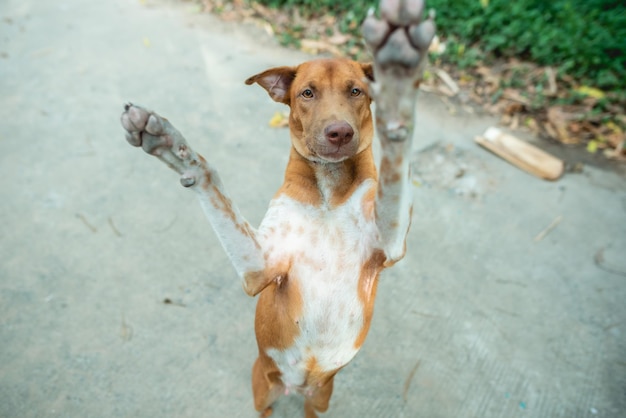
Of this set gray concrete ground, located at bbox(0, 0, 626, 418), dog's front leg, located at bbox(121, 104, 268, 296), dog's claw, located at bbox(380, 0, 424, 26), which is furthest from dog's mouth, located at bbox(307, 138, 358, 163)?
gray concrete ground, located at bbox(0, 0, 626, 418)

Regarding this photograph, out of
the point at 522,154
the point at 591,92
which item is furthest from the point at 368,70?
the point at 591,92

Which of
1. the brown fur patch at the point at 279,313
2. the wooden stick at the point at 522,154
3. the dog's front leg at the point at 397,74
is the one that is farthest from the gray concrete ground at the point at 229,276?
the dog's front leg at the point at 397,74

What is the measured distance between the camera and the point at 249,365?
288 centimetres

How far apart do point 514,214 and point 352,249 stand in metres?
2.37

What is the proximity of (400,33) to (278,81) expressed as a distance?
1.06 metres

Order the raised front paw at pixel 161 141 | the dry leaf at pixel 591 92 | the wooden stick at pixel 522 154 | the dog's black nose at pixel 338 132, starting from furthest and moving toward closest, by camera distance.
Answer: the dry leaf at pixel 591 92, the wooden stick at pixel 522 154, the dog's black nose at pixel 338 132, the raised front paw at pixel 161 141

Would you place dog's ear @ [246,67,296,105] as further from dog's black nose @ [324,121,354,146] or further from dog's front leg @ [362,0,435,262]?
dog's front leg @ [362,0,435,262]

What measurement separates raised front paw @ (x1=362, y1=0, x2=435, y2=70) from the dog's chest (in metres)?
0.75

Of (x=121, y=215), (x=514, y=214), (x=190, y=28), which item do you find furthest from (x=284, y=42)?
(x=514, y=214)

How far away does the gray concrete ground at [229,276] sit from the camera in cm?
278

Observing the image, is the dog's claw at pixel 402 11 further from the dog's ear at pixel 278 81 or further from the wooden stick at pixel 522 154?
the wooden stick at pixel 522 154

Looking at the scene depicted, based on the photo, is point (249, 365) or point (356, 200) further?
point (249, 365)

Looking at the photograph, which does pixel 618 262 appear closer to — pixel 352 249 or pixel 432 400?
pixel 432 400

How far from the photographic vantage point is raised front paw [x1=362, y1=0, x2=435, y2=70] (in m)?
1.28
